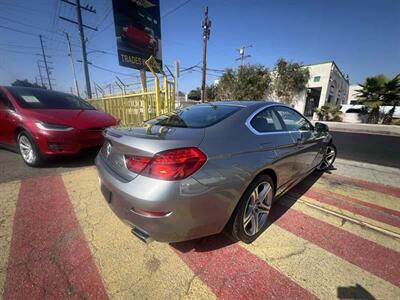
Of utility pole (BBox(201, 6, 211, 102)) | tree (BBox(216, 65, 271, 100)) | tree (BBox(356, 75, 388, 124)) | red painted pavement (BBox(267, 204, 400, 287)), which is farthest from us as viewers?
tree (BBox(216, 65, 271, 100))

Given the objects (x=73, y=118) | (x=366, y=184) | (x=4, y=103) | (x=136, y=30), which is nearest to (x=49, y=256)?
(x=73, y=118)

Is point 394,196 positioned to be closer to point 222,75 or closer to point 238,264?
point 238,264

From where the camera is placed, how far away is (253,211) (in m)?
2.19

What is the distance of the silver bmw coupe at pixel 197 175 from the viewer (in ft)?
5.08

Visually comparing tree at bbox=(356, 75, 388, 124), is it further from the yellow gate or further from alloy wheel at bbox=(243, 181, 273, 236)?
alloy wheel at bbox=(243, 181, 273, 236)

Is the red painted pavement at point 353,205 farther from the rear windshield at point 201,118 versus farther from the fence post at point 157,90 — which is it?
the fence post at point 157,90

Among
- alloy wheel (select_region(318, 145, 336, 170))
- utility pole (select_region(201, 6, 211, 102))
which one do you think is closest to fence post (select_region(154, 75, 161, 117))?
alloy wheel (select_region(318, 145, 336, 170))

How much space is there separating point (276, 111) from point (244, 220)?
1.51 metres

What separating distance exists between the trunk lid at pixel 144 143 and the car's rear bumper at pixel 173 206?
15 cm

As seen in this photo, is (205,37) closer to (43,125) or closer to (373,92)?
(373,92)

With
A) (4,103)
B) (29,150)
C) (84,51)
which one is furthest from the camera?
(84,51)

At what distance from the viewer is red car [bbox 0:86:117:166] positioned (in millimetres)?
3680

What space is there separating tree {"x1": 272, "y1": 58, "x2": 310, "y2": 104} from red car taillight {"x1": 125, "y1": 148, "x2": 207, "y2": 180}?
23.9m

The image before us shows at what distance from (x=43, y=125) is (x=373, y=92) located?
20.9 meters
